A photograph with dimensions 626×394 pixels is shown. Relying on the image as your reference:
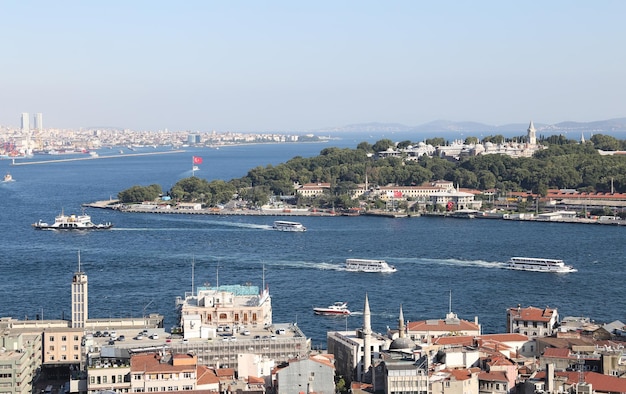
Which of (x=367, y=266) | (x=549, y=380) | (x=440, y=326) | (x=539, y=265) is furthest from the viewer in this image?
(x=539, y=265)

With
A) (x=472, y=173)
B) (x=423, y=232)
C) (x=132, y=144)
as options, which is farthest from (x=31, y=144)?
(x=423, y=232)

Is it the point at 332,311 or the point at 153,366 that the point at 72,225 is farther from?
the point at 153,366

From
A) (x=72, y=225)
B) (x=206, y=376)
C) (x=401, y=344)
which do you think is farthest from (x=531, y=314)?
(x=72, y=225)

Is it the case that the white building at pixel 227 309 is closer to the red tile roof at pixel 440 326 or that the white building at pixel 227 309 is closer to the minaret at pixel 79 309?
the minaret at pixel 79 309

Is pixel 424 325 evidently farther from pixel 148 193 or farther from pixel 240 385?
pixel 148 193

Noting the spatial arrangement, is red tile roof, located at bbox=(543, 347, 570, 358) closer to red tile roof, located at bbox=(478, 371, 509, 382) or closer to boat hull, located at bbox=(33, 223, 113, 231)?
red tile roof, located at bbox=(478, 371, 509, 382)
